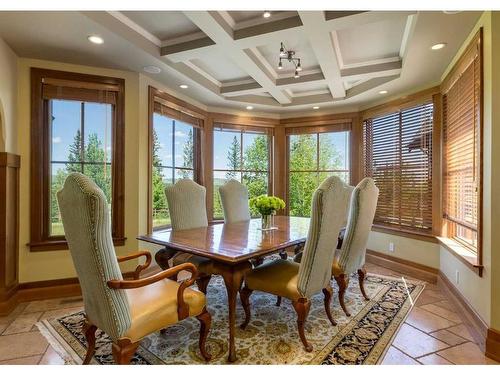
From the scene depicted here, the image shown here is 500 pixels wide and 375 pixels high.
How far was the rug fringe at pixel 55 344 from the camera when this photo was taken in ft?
6.46

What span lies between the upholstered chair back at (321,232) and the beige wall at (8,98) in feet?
9.13

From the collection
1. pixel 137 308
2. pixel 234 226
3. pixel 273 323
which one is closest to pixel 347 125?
pixel 234 226

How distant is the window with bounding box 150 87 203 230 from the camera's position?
152 inches

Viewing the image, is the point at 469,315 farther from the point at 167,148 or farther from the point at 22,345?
the point at 167,148

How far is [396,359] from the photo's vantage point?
199 cm

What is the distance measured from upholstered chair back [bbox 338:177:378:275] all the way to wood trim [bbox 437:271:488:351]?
3.07ft

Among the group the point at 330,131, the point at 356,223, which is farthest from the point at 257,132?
Result: the point at 356,223

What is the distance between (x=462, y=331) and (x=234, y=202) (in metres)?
2.49

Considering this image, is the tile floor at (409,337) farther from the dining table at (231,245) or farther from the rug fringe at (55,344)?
the dining table at (231,245)

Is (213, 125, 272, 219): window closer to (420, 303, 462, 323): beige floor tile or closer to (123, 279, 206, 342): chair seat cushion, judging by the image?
(420, 303, 462, 323): beige floor tile

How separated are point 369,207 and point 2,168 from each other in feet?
10.9

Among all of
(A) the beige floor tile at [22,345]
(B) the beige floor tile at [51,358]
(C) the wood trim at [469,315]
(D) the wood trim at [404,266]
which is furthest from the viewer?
(D) the wood trim at [404,266]

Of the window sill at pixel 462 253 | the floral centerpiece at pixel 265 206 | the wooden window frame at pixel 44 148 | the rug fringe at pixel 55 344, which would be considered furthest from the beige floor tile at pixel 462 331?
the wooden window frame at pixel 44 148

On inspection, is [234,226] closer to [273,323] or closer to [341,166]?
[273,323]
